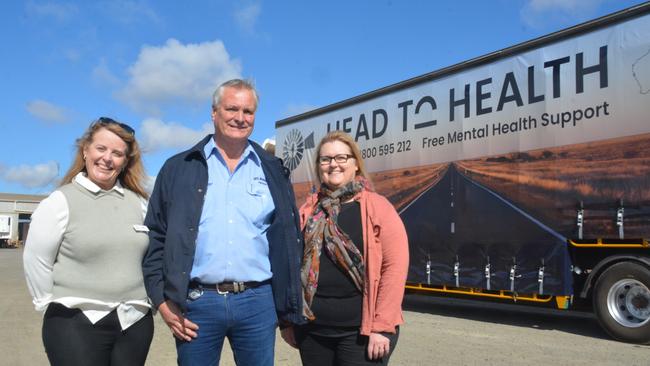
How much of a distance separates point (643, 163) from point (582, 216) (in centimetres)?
97

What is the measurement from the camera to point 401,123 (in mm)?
9883

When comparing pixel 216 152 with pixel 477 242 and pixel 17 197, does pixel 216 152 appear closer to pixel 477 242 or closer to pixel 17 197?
pixel 477 242

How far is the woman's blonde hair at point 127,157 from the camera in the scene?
2.85 metres

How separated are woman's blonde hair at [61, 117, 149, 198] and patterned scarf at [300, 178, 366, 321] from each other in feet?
3.04

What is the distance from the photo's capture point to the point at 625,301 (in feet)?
22.7

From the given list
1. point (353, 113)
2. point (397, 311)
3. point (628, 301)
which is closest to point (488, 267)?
point (628, 301)

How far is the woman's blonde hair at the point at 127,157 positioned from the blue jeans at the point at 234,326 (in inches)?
30.8

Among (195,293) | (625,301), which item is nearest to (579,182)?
(625,301)

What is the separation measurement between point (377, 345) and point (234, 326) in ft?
2.26

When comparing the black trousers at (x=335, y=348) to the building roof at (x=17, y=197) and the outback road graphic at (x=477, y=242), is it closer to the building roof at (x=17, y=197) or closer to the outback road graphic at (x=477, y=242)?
the outback road graphic at (x=477, y=242)

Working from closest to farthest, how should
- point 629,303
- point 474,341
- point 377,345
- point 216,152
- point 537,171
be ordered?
point 377,345 < point 216,152 < point 629,303 < point 474,341 < point 537,171

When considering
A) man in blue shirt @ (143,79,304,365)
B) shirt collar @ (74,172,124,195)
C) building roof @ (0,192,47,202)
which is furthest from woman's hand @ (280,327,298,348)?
building roof @ (0,192,47,202)

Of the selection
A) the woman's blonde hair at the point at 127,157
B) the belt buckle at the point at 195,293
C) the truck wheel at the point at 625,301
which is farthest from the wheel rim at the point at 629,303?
the woman's blonde hair at the point at 127,157

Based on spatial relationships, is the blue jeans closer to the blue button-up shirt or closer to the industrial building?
Result: the blue button-up shirt
